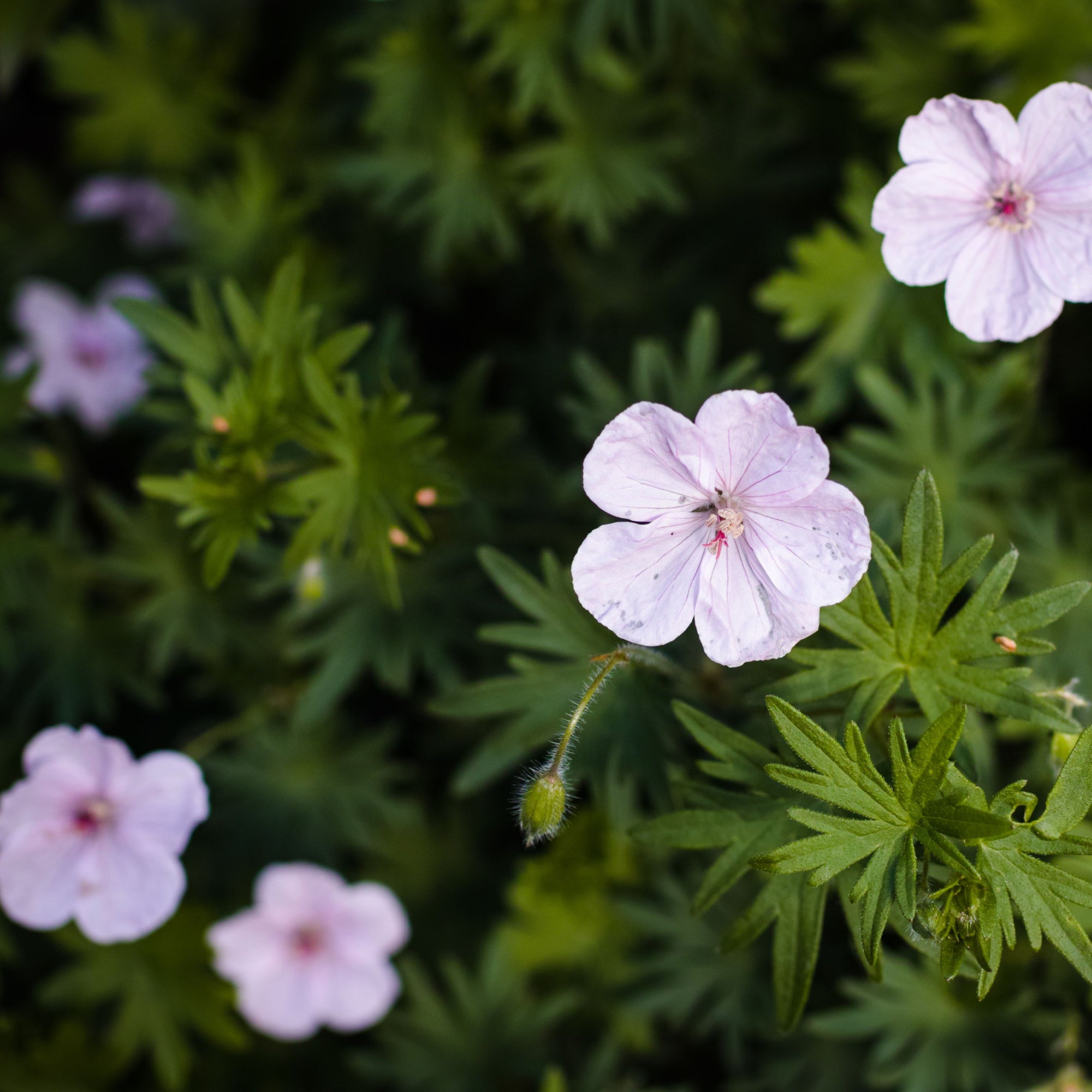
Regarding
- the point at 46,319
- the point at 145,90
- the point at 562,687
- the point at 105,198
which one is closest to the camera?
the point at 562,687

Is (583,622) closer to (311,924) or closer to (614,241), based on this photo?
(311,924)

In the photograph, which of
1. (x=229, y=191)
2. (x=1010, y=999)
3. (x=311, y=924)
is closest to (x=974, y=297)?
(x=1010, y=999)

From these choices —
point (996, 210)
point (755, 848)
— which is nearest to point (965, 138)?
point (996, 210)

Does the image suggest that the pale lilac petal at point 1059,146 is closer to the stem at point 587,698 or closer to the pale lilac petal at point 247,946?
the stem at point 587,698

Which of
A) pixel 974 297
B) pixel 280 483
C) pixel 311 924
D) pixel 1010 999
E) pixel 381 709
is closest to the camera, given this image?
pixel 974 297

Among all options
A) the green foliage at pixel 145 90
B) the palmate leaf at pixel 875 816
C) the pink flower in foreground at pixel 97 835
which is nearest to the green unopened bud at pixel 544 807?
the palmate leaf at pixel 875 816

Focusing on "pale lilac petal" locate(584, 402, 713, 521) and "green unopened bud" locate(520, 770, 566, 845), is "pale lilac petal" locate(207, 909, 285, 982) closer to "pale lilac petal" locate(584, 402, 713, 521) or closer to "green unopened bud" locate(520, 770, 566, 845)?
"green unopened bud" locate(520, 770, 566, 845)

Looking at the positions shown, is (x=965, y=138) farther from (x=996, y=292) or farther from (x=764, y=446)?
(x=764, y=446)
